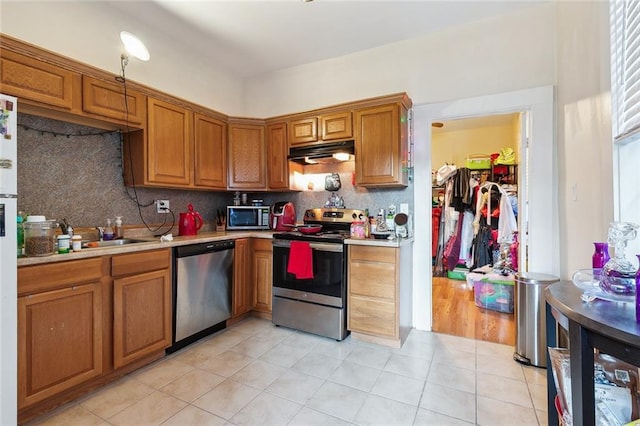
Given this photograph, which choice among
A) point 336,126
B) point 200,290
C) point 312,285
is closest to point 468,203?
point 336,126

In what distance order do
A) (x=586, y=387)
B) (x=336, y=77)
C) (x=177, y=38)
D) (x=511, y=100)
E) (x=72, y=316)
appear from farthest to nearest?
(x=336, y=77)
(x=177, y=38)
(x=511, y=100)
(x=72, y=316)
(x=586, y=387)

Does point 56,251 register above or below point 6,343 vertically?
above

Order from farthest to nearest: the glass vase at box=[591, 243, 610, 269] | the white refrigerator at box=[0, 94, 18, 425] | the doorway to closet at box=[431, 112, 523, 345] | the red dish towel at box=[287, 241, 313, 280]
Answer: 1. the doorway to closet at box=[431, 112, 523, 345]
2. the red dish towel at box=[287, 241, 313, 280]
3. the white refrigerator at box=[0, 94, 18, 425]
4. the glass vase at box=[591, 243, 610, 269]

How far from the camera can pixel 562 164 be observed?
7.38 feet

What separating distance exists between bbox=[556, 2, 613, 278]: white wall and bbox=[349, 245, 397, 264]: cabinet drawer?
1.21m

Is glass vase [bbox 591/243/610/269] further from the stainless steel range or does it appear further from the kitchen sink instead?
the kitchen sink

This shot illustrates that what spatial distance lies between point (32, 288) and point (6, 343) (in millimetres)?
282

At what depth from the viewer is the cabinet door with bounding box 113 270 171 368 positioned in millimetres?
1965

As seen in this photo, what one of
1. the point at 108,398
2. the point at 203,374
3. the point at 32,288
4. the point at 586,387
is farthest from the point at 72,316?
the point at 586,387

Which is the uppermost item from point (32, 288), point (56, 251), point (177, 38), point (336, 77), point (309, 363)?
point (177, 38)

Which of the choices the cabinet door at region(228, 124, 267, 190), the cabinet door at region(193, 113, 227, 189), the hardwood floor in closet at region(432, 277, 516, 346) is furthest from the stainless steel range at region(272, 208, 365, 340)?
the hardwood floor in closet at region(432, 277, 516, 346)

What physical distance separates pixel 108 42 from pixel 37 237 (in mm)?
1742

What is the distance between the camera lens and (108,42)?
244cm

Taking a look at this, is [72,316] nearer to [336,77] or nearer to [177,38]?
[177,38]
